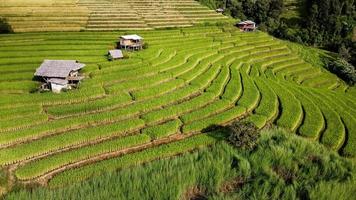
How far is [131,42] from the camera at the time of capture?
60531 millimetres

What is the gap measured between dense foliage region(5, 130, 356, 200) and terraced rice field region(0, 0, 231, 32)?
172ft

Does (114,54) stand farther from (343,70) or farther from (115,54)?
(343,70)

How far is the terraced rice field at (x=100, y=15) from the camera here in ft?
247

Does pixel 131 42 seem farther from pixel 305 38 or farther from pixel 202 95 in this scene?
pixel 305 38

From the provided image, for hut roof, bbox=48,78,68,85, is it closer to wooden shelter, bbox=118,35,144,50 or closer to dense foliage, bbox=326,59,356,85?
wooden shelter, bbox=118,35,144,50

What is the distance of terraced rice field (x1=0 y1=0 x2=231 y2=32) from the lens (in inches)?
2970

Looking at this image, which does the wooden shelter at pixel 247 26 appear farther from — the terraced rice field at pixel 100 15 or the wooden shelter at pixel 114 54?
the wooden shelter at pixel 114 54

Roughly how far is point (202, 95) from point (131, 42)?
1959 centimetres

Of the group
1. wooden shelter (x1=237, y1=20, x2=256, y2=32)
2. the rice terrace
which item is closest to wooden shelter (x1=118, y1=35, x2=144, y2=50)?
the rice terrace

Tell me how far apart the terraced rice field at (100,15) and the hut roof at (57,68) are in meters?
28.9

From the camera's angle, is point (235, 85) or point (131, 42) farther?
point (131, 42)

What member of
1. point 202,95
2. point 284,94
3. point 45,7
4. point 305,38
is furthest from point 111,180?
point 305,38

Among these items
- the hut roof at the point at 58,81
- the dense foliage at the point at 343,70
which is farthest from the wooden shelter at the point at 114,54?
the dense foliage at the point at 343,70

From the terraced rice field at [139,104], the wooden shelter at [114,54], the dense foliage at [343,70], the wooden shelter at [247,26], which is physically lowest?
the dense foliage at [343,70]
